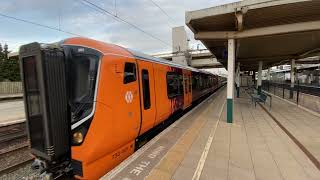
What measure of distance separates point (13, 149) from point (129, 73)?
5030 millimetres

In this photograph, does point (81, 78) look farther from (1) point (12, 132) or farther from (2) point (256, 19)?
(1) point (12, 132)

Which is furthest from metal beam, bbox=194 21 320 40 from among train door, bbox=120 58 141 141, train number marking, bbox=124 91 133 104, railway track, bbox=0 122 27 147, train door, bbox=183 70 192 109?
railway track, bbox=0 122 27 147

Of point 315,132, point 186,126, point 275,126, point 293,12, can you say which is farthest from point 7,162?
point 293,12

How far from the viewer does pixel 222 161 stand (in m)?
4.81

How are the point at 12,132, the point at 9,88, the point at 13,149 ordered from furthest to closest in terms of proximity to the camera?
the point at 9,88
the point at 12,132
the point at 13,149

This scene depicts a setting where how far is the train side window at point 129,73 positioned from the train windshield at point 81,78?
30.0 inches

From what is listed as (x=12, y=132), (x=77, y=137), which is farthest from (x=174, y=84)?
(x=12, y=132)

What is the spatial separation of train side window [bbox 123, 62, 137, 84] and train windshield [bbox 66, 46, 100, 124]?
76cm

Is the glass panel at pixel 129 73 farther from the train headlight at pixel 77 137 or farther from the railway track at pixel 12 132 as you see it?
the railway track at pixel 12 132

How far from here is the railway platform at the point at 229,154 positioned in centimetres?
426

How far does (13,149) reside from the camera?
715cm

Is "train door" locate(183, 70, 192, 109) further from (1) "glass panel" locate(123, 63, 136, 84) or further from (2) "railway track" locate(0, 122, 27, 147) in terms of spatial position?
(2) "railway track" locate(0, 122, 27, 147)

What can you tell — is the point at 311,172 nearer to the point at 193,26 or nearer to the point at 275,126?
the point at 275,126

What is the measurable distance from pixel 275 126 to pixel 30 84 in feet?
25.0
